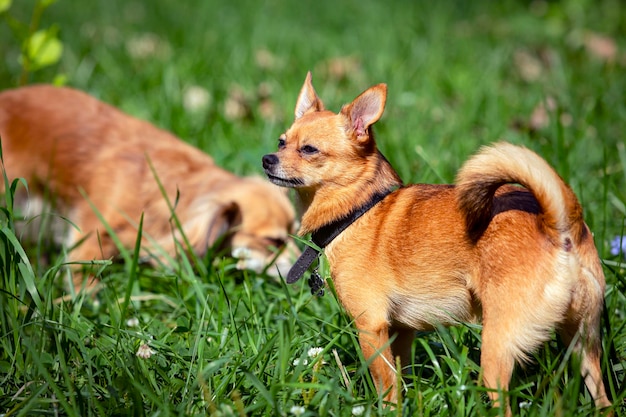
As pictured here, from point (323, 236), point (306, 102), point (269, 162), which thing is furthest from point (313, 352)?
point (306, 102)

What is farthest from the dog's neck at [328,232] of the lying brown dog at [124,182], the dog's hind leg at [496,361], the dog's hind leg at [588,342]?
the lying brown dog at [124,182]

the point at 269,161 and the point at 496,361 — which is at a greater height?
the point at 269,161

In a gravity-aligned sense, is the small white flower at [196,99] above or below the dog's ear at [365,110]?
below

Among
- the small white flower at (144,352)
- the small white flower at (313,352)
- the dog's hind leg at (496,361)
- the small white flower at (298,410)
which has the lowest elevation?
the small white flower at (144,352)

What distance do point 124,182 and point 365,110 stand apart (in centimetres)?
204

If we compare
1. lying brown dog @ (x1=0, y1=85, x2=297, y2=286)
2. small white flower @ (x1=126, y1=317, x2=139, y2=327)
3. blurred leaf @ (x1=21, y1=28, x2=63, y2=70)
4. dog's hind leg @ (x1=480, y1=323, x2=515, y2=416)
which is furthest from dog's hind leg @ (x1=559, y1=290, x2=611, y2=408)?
blurred leaf @ (x1=21, y1=28, x2=63, y2=70)

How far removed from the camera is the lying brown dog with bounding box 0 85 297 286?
12.7 ft

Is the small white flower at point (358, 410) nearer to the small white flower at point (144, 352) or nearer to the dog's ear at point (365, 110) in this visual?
the small white flower at point (144, 352)

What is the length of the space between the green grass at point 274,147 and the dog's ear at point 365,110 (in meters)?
0.58

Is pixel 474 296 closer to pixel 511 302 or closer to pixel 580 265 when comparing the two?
pixel 511 302

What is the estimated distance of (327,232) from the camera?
246cm

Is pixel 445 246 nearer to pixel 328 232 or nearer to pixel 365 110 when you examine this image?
pixel 328 232

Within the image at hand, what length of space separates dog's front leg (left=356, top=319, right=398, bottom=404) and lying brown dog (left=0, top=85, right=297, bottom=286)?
154cm

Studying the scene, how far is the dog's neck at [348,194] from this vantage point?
2.42 meters
